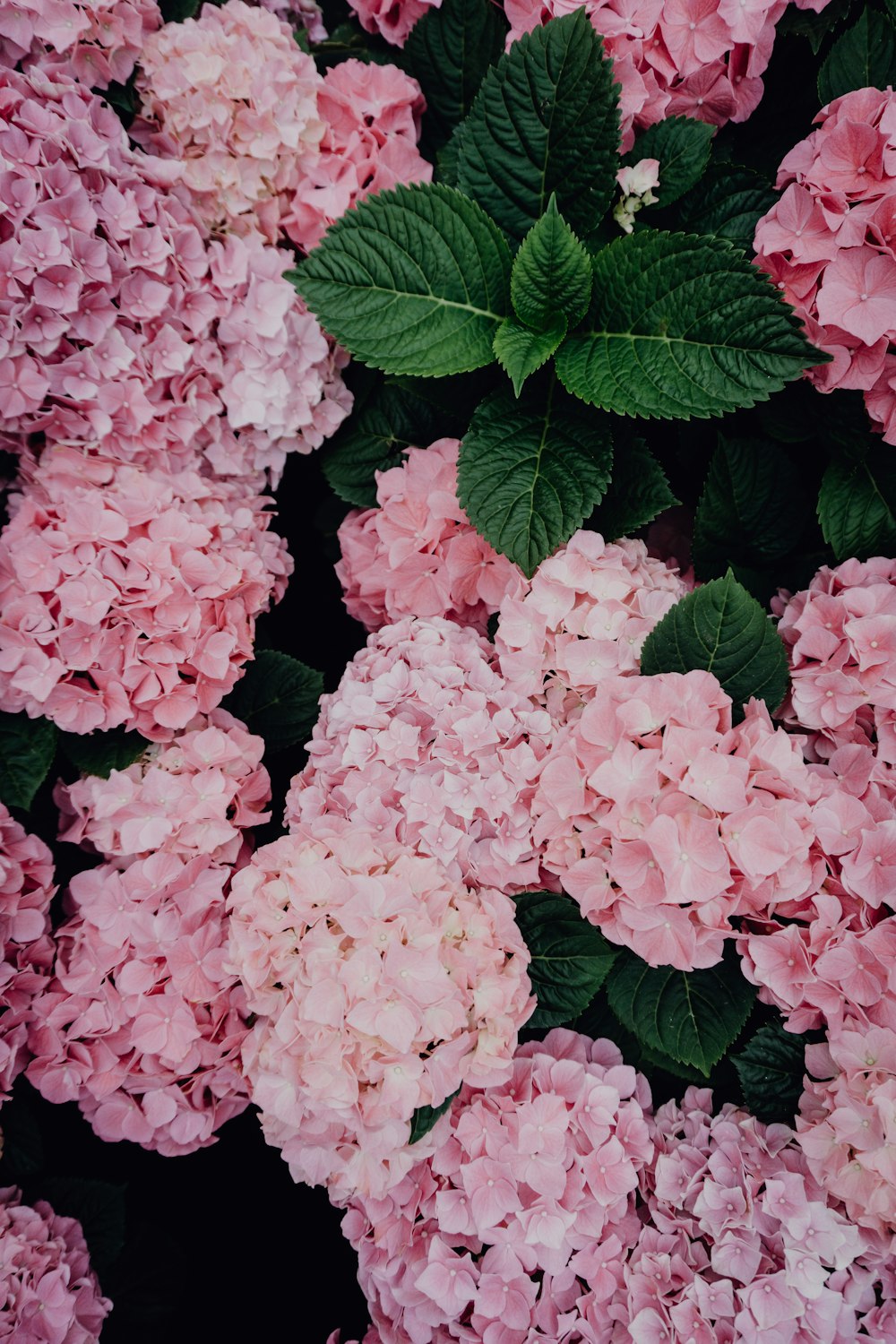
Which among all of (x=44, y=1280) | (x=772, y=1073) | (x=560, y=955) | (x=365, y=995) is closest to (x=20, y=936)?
(x=44, y=1280)

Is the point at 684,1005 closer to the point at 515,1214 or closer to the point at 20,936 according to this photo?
the point at 515,1214

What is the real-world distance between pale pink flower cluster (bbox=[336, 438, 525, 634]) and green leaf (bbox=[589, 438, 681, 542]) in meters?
0.12

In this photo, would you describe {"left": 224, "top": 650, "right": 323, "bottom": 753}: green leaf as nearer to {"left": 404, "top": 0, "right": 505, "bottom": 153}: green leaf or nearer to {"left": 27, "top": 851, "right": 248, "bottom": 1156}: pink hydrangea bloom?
{"left": 27, "top": 851, "right": 248, "bottom": 1156}: pink hydrangea bloom

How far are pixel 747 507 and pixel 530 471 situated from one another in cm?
25

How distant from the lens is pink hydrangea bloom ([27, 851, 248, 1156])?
0.97 m

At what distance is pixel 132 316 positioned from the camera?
1036mm

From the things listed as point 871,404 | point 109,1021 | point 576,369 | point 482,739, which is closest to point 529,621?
point 482,739

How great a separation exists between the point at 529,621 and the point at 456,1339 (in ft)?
2.23

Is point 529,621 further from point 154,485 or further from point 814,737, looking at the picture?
point 154,485

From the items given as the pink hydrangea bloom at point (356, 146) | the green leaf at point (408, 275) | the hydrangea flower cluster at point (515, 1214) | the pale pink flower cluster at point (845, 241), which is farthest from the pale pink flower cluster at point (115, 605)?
the pale pink flower cluster at point (845, 241)

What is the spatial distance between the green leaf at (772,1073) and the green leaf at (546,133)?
855mm

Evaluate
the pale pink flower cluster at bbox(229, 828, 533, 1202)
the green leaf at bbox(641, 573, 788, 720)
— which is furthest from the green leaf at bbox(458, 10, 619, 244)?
the pale pink flower cluster at bbox(229, 828, 533, 1202)

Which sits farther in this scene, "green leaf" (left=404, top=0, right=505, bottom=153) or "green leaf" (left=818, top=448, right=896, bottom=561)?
"green leaf" (left=404, top=0, right=505, bottom=153)

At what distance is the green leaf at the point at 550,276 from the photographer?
947 mm
